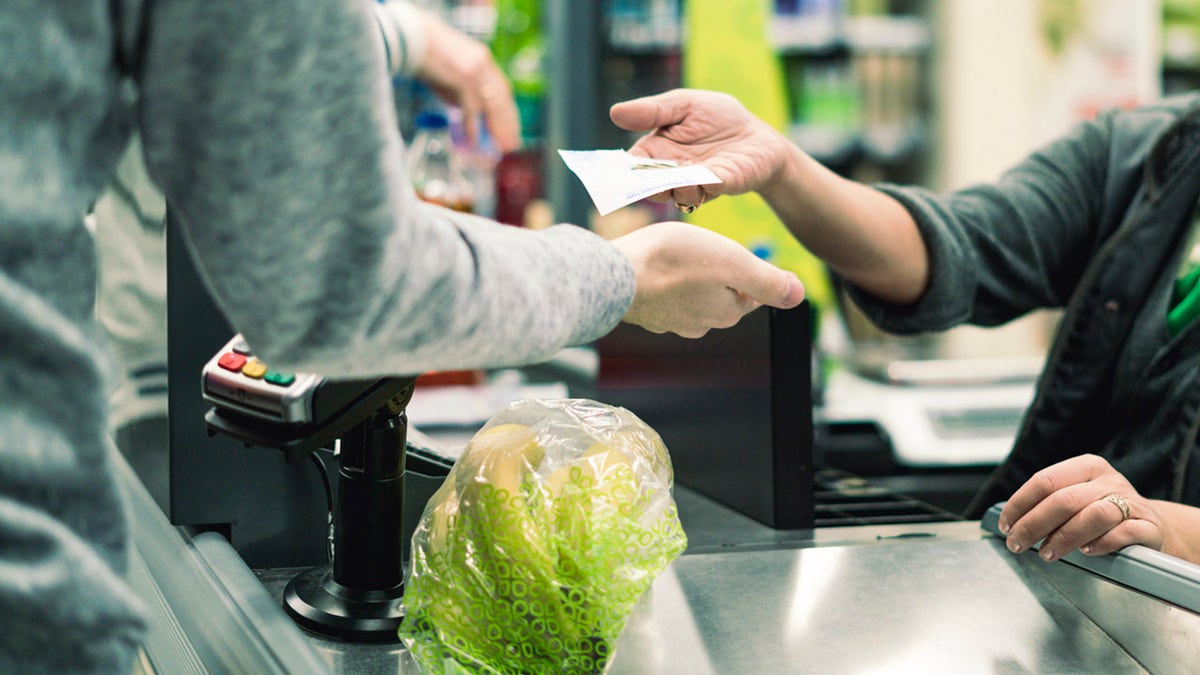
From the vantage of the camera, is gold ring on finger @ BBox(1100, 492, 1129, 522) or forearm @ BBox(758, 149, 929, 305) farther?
forearm @ BBox(758, 149, 929, 305)

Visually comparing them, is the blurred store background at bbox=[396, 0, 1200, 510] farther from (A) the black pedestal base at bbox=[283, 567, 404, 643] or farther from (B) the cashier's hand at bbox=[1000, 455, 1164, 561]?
(A) the black pedestal base at bbox=[283, 567, 404, 643]

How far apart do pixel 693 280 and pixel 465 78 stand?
4.07ft

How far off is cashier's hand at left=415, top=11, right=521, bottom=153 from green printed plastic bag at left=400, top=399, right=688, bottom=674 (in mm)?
1279

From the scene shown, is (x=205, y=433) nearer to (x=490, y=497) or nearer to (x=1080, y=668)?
(x=490, y=497)

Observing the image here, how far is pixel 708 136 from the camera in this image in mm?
1363

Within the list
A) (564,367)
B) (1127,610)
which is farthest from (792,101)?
(1127,610)

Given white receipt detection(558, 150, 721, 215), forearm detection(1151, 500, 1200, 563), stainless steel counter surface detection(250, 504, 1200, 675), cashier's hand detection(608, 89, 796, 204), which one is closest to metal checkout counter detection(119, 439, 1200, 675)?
stainless steel counter surface detection(250, 504, 1200, 675)

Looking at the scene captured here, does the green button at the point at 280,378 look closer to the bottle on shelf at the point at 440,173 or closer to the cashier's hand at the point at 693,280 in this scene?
the cashier's hand at the point at 693,280

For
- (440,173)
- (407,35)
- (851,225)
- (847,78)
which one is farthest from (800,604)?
(847,78)

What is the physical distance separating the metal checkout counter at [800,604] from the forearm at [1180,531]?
111mm

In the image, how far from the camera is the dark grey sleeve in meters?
1.61

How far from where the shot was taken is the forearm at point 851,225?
1464 millimetres

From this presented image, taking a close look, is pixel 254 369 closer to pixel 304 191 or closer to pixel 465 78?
pixel 304 191

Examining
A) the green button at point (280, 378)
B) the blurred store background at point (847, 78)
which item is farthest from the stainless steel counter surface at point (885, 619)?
the blurred store background at point (847, 78)
